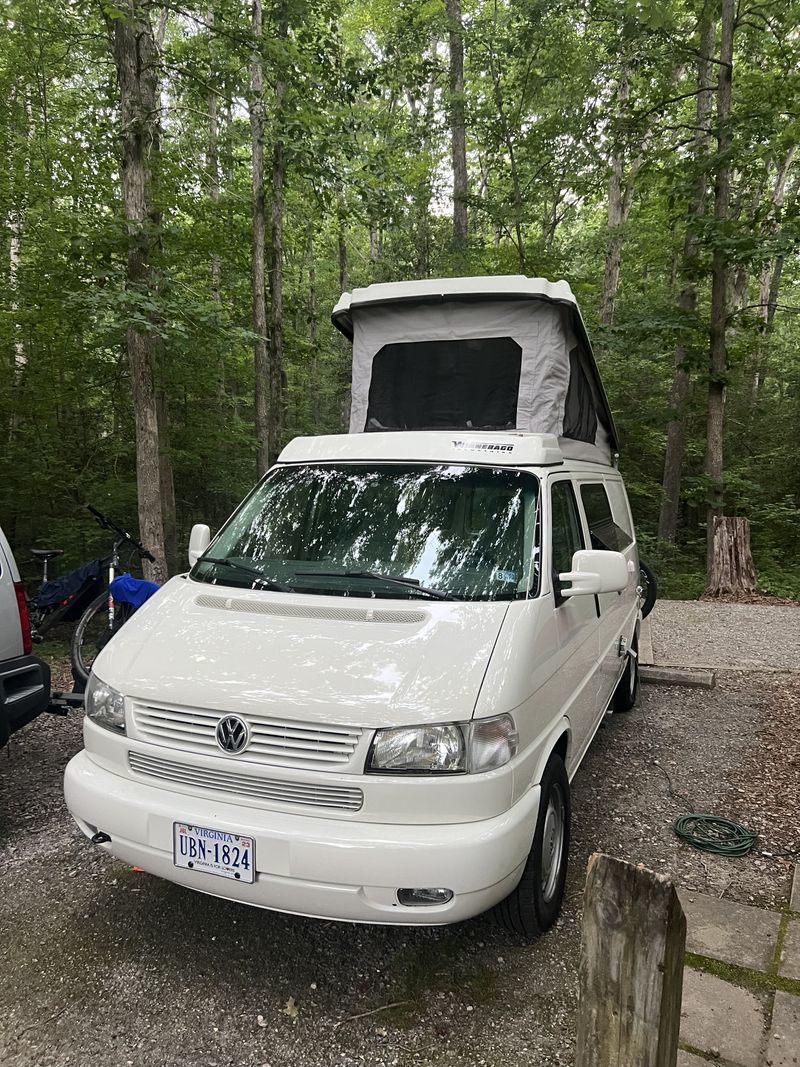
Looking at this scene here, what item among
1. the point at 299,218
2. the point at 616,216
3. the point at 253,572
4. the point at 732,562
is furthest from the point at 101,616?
the point at 616,216

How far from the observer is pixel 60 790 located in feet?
14.5

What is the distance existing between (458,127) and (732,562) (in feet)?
34.6

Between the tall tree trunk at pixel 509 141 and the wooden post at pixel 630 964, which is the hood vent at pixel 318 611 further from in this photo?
the tall tree trunk at pixel 509 141

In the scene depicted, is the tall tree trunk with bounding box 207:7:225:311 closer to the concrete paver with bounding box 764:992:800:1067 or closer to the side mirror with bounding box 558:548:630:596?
the side mirror with bounding box 558:548:630:596

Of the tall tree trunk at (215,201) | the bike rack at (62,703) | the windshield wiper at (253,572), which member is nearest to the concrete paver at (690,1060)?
the windshield wiper at (253,572)

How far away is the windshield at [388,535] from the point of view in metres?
3.18

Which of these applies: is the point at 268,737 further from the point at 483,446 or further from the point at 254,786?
the point at 483,446

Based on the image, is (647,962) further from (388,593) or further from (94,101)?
(94,101)

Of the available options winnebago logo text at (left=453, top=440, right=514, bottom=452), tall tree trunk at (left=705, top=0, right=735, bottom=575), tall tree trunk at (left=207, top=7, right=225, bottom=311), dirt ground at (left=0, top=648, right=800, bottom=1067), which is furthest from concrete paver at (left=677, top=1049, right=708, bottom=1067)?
tall tree trunk at (left=705, top=0, right=735, bottom=575)

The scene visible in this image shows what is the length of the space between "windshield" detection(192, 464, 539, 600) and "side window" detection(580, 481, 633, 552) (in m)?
1.08

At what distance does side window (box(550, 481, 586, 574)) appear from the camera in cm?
350

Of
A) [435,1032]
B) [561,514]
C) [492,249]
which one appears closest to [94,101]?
[492,249]

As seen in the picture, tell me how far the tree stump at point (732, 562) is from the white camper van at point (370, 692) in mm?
7974

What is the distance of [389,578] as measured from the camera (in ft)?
10.4
